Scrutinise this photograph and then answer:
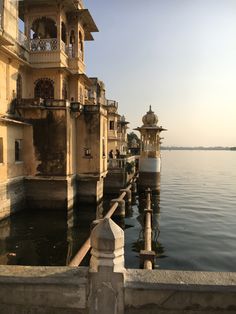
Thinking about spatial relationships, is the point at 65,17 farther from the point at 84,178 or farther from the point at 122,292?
the point at 122,292

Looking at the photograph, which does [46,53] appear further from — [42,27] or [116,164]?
[116,164]

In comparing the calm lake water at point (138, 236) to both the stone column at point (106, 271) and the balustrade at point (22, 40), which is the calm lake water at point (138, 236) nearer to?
the stone column at point (106, 271)

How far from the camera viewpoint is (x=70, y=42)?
23109mm

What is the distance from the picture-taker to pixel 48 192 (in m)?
17.6

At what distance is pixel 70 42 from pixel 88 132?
8.50 m

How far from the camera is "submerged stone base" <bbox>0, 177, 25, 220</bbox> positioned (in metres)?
15.3

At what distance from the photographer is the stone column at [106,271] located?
331 centimetres

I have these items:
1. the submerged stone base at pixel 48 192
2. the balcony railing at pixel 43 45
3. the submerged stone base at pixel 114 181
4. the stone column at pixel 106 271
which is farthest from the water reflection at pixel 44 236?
the balcony railing at pixel 43 45

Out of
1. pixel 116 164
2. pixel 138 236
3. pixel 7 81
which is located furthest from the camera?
pixel 116 164

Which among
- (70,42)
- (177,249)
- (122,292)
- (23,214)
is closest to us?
(122,292)

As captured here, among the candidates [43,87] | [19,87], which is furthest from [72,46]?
[19,87]

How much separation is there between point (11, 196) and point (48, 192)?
226 cm

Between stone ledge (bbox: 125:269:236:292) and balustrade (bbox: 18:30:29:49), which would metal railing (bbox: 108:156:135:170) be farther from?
stone ledge (bbox: 125:269:236:292)

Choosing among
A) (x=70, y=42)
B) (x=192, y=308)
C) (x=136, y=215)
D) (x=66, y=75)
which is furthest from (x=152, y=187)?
(x=192, y=308)
